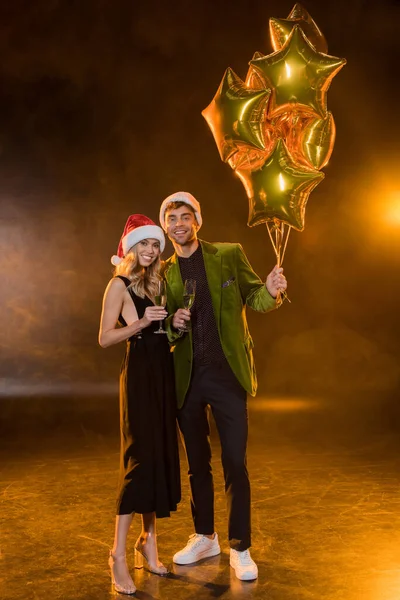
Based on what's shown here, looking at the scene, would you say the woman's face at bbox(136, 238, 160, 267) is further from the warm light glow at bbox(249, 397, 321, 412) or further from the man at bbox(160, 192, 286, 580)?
the warm light glow at bbox(249, 397, 321, 412)

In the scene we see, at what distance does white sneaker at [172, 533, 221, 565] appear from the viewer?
317 centimetres

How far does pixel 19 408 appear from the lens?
21.2ft

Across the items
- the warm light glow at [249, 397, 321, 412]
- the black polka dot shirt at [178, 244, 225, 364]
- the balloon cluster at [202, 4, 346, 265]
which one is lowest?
the warm light glow at [249, 397, 321, 412]

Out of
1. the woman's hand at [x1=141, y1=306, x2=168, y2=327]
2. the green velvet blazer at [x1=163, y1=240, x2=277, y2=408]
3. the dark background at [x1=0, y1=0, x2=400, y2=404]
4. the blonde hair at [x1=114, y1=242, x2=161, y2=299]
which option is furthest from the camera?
the dark background at [x1=0, y1=0, x2=400, y2=404]

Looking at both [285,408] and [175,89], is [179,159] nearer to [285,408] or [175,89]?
[175,89]

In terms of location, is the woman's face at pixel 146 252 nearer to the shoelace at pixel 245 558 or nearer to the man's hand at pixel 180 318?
the man's hand at pixel 180 318

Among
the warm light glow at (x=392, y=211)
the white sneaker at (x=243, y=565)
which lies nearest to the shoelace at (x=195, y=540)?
the white sneaker at (x=243, y=565)

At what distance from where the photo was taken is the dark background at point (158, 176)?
22.7 feet

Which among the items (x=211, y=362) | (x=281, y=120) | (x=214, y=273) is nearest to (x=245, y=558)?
(x=211, y=362)

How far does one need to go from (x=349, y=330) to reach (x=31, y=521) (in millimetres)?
4007

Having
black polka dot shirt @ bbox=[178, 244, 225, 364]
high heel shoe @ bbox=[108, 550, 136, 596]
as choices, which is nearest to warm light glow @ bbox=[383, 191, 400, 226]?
black polka dot shirt @ bbox=[178, 244, 225, 364]

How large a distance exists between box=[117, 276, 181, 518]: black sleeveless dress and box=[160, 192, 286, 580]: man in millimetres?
171

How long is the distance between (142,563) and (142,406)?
2.44 feet

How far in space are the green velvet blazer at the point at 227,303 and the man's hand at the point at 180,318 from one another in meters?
0.12
